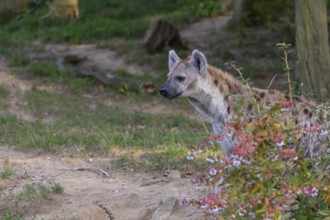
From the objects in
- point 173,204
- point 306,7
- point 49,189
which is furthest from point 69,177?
point 306,7

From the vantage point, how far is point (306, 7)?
681 cm

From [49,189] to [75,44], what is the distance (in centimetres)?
636

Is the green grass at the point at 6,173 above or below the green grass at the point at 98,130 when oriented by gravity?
above

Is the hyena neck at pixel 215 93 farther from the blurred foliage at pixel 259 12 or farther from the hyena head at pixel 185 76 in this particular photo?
the blurred foliage at pixel 259 12

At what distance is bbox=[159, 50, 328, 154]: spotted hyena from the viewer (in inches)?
171

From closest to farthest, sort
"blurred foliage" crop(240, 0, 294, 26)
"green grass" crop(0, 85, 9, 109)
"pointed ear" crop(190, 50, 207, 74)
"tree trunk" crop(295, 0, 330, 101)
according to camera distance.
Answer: "pointed ear" crop(190, 50, 207, 74)
"tree trunk" crop(295, 0, 330, 101)
"green grass" crop(0, 85, 9, 109)
"blurred foliage" crop(240, 0, 294, 26)

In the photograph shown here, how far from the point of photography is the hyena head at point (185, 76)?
4711mm

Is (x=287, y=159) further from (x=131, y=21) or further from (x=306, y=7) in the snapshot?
(x=131, y=21)

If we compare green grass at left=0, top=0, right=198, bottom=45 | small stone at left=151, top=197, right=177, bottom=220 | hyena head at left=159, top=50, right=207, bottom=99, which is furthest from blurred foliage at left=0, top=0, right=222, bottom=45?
small stone at left=151, top=197, right=177, bottom=220

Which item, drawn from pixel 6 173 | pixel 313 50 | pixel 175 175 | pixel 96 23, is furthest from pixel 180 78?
pixel 96 23

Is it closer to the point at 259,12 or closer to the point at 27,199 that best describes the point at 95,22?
the point at 259,12

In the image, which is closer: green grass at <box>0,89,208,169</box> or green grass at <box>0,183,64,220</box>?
green grass at <box>0,183,64,220</box>

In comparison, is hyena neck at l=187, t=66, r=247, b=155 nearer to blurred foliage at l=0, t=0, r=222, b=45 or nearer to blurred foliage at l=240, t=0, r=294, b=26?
blurred foliage at l=0, t=0, r=222, b=45

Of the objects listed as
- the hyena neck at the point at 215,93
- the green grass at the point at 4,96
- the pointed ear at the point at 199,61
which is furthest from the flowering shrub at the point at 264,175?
the green grass at the point at 4,96
